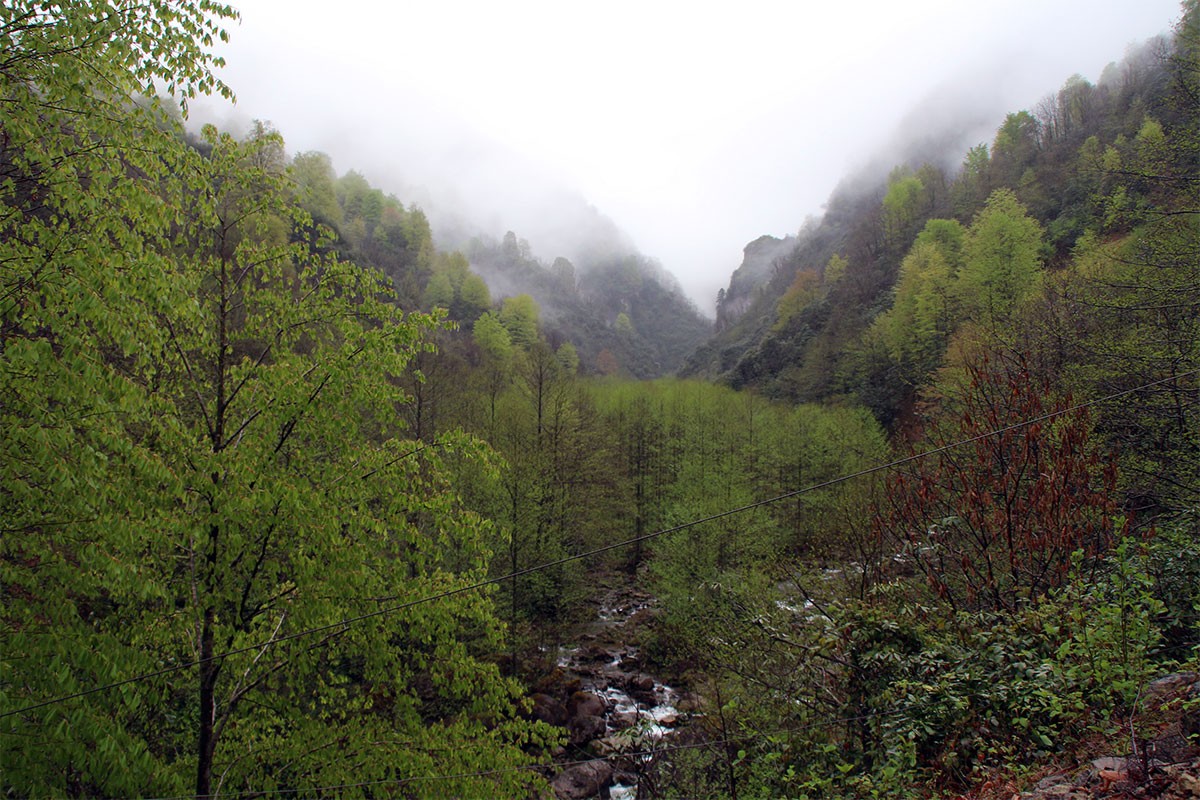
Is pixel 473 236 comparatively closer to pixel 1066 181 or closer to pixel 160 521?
pixel 1066 181

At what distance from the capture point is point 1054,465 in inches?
247

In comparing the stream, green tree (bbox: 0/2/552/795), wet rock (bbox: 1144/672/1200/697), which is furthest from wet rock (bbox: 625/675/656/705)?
wet rock (bbox: 1144/672/1200/697)

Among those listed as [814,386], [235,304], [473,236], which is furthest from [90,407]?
[473,236]

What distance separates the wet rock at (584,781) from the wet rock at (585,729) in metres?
1.05

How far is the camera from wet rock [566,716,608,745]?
12.4 meters

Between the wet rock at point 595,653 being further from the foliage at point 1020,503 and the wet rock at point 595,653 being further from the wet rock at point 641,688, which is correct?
the foliage at point 1020,503

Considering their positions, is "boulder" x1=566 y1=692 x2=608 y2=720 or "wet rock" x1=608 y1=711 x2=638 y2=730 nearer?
"wet rock" x1=608 y1=711 x2=638 y2=730

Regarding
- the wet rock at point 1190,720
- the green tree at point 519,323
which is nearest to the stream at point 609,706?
the wet rock at point 1190,720

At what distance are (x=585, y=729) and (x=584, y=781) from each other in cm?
181

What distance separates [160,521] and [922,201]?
249 ft

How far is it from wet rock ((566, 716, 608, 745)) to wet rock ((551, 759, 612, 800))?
105 cm

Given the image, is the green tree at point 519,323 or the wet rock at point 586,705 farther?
the green tree at point 519,323

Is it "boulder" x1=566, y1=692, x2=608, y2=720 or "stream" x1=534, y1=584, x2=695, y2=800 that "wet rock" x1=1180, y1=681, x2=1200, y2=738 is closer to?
"stream" x1=534, y1=584, x2=695, y2=800

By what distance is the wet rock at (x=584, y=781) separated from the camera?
34.7ft
